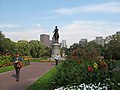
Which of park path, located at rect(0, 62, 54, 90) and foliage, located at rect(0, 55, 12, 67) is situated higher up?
foliage, located at rect(0, 55, 12, 67)

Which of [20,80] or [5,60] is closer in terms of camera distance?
[20,80]

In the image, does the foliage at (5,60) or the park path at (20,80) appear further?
the foliage at (5,60)

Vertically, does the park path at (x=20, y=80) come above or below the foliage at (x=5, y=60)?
below

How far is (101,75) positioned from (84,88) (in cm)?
206

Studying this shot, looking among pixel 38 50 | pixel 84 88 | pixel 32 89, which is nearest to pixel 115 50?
pixel 38 50

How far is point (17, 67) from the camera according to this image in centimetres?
1639

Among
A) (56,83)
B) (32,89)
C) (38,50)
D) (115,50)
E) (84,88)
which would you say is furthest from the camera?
(38,50)

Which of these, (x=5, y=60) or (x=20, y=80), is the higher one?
(x=5, y=60)

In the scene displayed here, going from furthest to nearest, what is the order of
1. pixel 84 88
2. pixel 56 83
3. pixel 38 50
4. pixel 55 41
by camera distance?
pixel 38 50 < pixel 55 41 < pixel 56 83 < pixel 84 88

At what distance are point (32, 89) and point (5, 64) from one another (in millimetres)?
18783

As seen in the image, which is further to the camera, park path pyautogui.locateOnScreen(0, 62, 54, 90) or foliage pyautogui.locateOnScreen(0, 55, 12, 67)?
foliage pyautogui.locateOnScreen(0, 55, 12, 67)

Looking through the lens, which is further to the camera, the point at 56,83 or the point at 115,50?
the point at 115,50

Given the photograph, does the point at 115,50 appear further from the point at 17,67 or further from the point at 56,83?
the point at 56,83

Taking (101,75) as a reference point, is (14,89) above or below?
below
